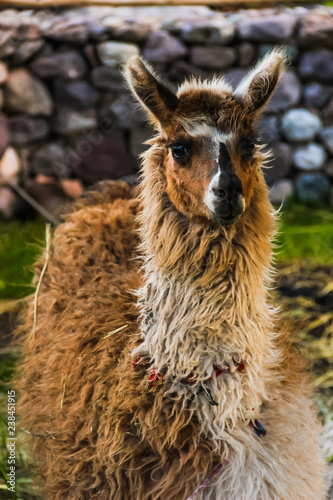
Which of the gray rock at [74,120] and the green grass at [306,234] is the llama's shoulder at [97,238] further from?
the gray rock at [74,120]

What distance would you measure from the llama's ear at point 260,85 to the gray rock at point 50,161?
374 centimetres

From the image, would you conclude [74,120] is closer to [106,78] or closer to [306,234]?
[106,78]

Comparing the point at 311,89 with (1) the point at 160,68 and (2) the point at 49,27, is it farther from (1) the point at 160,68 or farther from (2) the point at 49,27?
(2) the point at 49,27

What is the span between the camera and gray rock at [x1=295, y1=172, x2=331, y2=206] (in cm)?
565

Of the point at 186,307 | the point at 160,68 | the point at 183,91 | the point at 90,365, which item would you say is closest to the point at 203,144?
the point at 183,91

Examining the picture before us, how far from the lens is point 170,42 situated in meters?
5.20

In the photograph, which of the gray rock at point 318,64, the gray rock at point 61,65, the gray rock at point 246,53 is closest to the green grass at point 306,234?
the gray rock at point 318,64

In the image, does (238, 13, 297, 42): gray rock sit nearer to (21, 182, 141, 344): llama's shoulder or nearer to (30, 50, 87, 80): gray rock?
(30, 50, 87, 80): gray rock

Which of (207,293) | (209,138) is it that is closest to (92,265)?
(207,293)

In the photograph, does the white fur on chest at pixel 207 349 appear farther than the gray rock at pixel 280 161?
No

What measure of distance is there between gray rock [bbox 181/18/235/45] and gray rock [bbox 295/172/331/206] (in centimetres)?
154

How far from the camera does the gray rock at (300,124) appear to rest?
5.55 metres

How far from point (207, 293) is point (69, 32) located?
416 cm

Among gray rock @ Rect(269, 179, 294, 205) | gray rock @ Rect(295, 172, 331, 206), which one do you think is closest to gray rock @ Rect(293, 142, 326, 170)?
gray rock @ Rect(295, 172, 331, 206)
